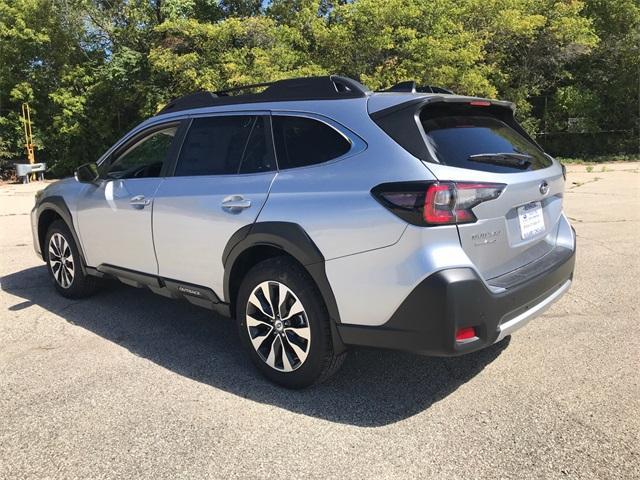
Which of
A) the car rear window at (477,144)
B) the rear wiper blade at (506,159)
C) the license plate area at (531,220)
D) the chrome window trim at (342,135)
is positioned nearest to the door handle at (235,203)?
the chrome window trim at (342,135)

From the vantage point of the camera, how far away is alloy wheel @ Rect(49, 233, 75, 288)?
5.21 metres

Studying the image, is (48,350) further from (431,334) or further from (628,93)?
(628,93)

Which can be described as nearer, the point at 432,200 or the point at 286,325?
the point at 432,200

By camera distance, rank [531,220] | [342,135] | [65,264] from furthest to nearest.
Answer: [65,264], [531,220], [342,135]

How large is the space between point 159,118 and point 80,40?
1894cm

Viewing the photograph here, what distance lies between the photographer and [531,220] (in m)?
3.30

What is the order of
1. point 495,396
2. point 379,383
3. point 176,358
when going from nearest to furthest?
point 495,396 → point 379,383 → point 176,358

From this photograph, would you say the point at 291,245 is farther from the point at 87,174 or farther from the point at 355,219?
the point at 87,174

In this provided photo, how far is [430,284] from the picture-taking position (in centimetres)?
273

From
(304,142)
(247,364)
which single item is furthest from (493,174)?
(247,364)

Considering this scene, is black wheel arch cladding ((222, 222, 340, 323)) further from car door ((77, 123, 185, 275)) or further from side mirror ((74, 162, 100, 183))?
side mirror ((74, 162, 100, 183))

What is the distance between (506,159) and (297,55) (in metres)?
14.8

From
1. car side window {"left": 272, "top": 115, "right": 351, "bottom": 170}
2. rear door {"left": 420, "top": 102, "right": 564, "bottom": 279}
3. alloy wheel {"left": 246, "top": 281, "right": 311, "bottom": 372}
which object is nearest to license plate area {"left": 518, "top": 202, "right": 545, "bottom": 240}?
rear door {"left": 420, "top": 102, "right": 564, "bottom": 279}

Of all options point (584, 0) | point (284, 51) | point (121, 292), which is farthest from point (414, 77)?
point (121, 292)
